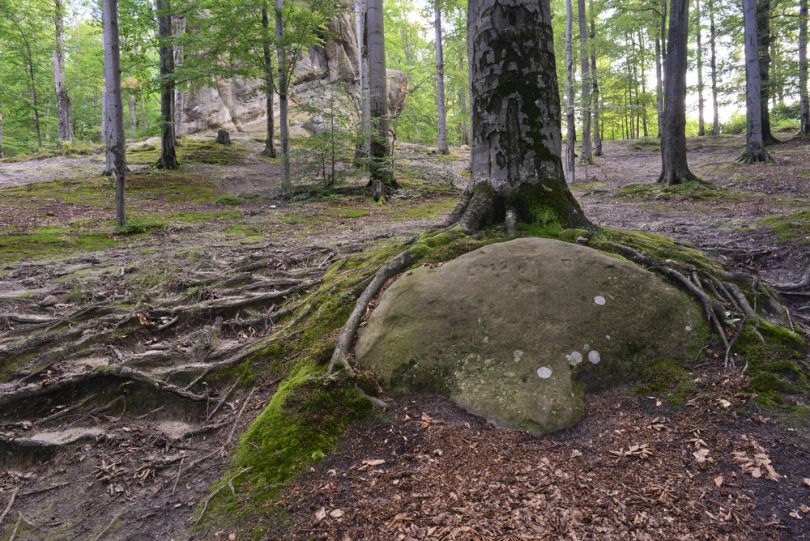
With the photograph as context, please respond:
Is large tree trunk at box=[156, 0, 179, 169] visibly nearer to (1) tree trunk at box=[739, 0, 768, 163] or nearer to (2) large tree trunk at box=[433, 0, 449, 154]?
(2) large tree trunk at box=[433, 0, 449, 154]

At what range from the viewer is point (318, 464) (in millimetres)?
2641

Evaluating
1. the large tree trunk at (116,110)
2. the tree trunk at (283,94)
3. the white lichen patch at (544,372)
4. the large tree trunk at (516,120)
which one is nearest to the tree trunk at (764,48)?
the tree trunk at (283,94)

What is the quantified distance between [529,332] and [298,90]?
3355 cm

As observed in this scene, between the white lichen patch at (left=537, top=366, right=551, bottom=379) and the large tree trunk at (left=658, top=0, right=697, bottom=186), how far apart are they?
11.2 m

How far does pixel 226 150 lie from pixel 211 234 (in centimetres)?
1509

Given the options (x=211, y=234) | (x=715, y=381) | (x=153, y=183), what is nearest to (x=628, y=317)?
(x=715, y=381)

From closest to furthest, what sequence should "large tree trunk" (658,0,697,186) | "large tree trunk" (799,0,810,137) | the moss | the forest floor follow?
the forest floor → the moss → "large tree trunk" (658,0,697,186) → "large tree trunk" (799,0,810,137)

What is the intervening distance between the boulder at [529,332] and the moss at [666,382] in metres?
0.06

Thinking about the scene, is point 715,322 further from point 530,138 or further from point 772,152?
point 772,152

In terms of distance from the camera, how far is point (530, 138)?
447 cm

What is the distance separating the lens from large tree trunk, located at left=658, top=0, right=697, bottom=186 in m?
11.2

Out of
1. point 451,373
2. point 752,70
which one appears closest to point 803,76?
point 752,70

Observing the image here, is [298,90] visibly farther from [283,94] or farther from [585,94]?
[585,94]

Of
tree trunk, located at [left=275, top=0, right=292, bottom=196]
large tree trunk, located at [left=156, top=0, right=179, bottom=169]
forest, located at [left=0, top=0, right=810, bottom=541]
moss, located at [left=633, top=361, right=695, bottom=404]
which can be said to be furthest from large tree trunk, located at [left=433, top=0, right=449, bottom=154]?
moss, located at [left=633, top=361, right=695, bottom=404]
